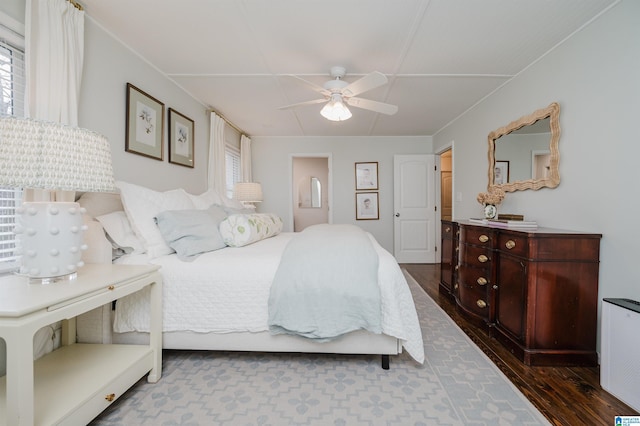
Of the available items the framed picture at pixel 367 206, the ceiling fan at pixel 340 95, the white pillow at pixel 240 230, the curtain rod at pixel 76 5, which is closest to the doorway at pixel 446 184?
the framed picture at pixel 367 206

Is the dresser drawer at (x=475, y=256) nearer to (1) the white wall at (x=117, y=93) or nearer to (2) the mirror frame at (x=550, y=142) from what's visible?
(2) the mirror frame at (x=550, y=142)

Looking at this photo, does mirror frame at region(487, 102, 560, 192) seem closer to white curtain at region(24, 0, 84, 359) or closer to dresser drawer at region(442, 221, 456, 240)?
dresser drawer at region(442, 221, 456, 240)

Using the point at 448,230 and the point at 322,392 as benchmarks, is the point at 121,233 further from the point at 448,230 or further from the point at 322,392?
the point at 448,230

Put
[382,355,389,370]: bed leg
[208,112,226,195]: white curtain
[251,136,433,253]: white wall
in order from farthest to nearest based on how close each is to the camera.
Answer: [251,136,433,253]: white wall, [208,112,226,195]: white curtain, [382,355,389,370]: bed leg

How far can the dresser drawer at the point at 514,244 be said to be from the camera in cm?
180

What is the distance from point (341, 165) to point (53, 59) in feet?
12.9

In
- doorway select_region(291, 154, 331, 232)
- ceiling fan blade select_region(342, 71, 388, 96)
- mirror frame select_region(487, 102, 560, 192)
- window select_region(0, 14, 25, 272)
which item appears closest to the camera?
window select_region(0, 14, 25, 272)

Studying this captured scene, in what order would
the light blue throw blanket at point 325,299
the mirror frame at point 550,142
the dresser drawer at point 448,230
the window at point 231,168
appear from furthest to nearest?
the window at point 231,168, the dresser drawer at point 448,230, the mirror frame at point 550,142, the light blue throw blanket at point 325,299

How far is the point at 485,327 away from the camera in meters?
2.19

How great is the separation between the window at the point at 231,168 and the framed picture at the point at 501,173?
11.6 ft

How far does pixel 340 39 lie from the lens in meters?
2.01

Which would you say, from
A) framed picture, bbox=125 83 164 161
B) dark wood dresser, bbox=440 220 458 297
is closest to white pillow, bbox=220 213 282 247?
framed picture, bbox=125 83 164 161

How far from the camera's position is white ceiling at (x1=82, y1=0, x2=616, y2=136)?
172cm

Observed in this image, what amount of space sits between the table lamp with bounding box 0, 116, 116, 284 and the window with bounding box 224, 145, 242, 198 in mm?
2862
